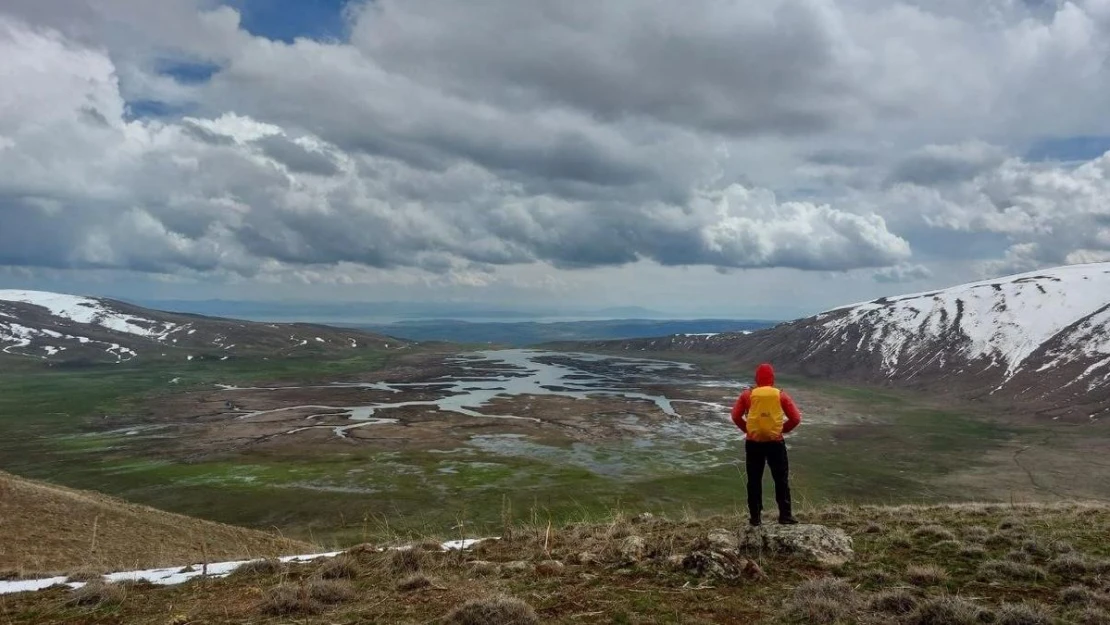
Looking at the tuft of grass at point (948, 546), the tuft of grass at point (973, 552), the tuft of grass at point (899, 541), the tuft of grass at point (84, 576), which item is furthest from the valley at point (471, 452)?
the tuft of grass at point (973, 552)

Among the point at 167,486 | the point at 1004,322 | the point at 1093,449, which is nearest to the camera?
the point at 167,486

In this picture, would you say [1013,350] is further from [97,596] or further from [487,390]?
[97,596]

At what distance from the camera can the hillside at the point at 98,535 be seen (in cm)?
2034

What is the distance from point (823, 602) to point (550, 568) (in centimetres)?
471

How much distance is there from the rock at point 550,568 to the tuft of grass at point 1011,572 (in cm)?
690

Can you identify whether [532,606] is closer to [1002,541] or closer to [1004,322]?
[1002,541]

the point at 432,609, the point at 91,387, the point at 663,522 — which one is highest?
the point at 432,609

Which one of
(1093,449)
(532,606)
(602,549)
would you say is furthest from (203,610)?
(1093,449)

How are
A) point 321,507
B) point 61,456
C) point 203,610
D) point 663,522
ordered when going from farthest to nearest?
point 61,456 → point 321,507 → point 663,522 → point 203,610

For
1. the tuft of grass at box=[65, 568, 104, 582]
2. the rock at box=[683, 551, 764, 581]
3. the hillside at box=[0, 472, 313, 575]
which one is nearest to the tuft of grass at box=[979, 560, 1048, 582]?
the rock at box=[683, 551, 764, 581]

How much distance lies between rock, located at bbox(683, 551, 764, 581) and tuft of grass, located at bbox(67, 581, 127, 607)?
9978 mm

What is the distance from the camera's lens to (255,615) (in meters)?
9.02

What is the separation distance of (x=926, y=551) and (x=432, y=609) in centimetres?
913

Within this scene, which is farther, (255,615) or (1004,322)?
(1004,322)
